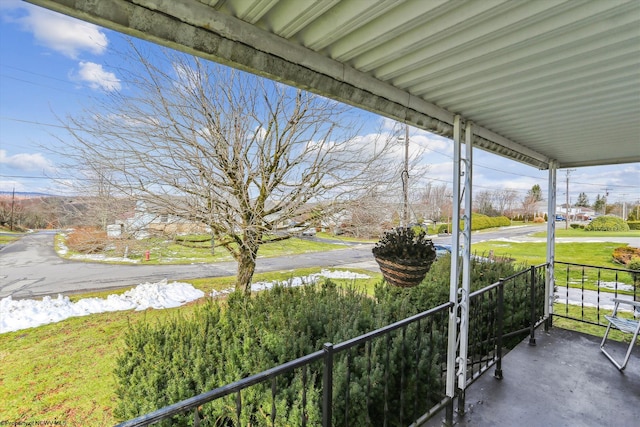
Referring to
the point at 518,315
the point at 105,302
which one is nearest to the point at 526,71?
the point at 518,315

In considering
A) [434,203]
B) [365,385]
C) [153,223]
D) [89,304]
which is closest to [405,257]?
[365,385]

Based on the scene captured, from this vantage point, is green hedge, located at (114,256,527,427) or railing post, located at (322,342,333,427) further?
green hedge, located at (114,256,527,427)

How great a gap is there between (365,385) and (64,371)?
4.13 metres

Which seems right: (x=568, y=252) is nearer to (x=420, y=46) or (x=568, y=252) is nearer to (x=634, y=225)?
(x=634, y=225)

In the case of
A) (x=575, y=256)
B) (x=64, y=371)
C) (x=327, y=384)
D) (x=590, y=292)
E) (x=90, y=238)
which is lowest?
(x=64, y=371)

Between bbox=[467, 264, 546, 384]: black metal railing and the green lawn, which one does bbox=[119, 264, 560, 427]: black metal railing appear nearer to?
bbox=[467, 264, 546, 384]: black metal railing

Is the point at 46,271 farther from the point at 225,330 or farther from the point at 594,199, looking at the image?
the point at 594,199

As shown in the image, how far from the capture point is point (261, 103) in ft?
14.9

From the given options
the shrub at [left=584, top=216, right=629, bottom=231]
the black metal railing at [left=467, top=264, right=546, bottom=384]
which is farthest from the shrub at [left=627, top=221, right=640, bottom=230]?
the black metal railing at [left=467, top=264, right=546, bottom=384]

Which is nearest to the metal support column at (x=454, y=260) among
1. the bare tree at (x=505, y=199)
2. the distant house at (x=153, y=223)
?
the distant house at (x=153, y=223)

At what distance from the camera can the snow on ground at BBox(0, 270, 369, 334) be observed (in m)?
4.65

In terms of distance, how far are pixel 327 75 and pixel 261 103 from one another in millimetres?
3450

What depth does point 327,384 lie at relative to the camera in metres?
1.37

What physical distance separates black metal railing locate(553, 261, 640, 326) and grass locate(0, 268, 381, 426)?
4449 millimetres
